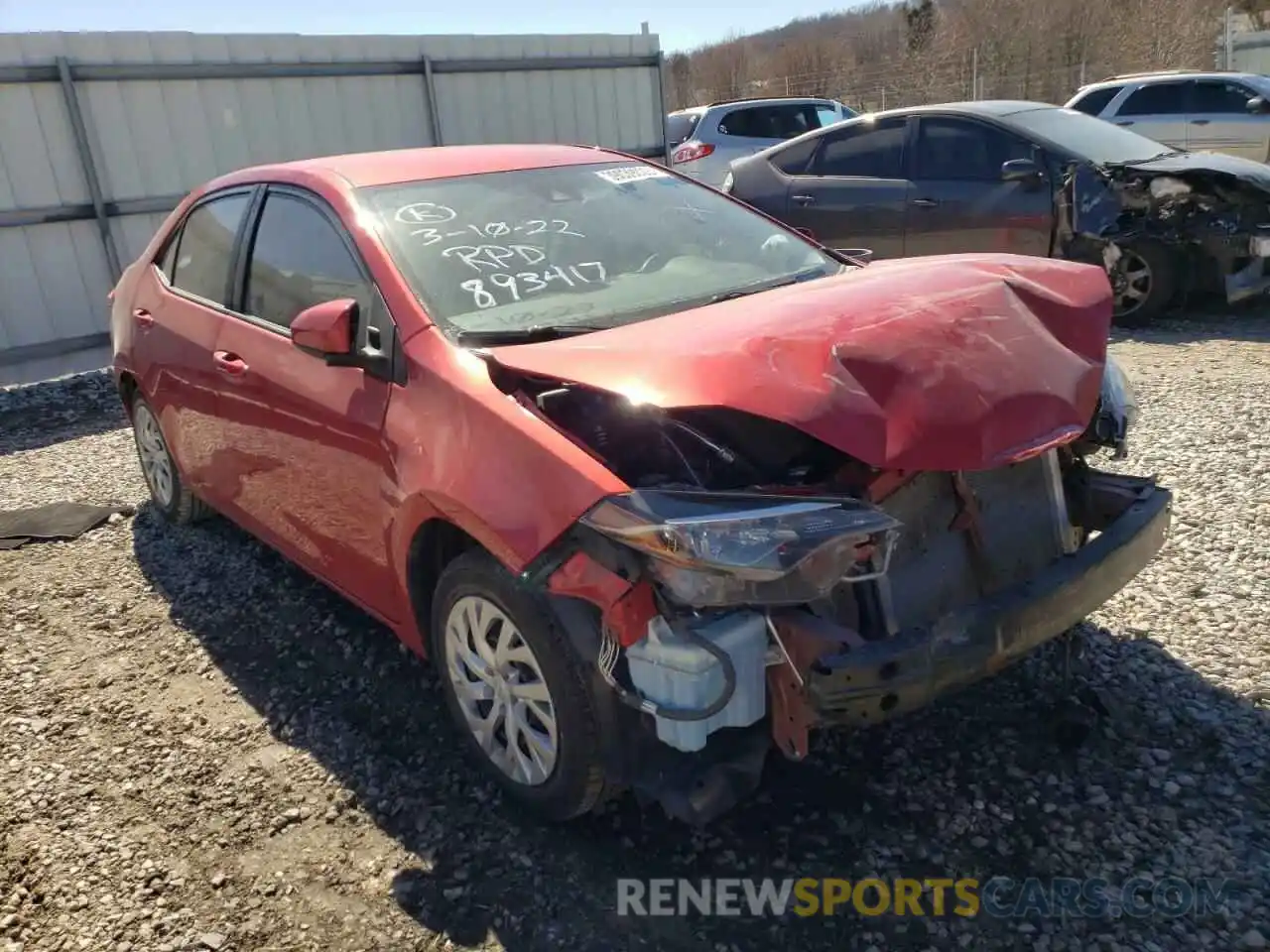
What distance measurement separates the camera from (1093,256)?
7648 millimetres

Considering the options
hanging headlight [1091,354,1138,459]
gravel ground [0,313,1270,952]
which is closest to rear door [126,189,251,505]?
gravel ground [0,313,1270,952]

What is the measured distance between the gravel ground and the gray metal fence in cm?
588

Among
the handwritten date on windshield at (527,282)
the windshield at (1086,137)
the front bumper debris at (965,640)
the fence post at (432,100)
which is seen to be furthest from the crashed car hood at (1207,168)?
the fence post at (432,100)

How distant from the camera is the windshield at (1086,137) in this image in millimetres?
7668

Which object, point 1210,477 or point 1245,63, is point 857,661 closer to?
point 1210,477

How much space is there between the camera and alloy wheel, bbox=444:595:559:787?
265 centimetres

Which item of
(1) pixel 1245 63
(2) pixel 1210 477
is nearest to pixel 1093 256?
(2) pixel 1210 477

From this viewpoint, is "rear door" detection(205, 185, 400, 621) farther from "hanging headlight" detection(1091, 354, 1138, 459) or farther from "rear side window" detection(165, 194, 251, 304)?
"hanging headlight" detection(1091, 354, 1138, 459)

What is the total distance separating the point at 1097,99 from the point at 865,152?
23.1ft

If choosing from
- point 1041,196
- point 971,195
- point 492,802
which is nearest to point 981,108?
point 971,195

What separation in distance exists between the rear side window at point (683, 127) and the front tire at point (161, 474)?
10.8 m

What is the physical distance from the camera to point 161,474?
5.20 metres

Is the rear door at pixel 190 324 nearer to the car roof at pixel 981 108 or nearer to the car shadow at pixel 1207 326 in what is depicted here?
the car roof at pixel 981 108

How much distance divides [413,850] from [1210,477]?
3.98 meters
